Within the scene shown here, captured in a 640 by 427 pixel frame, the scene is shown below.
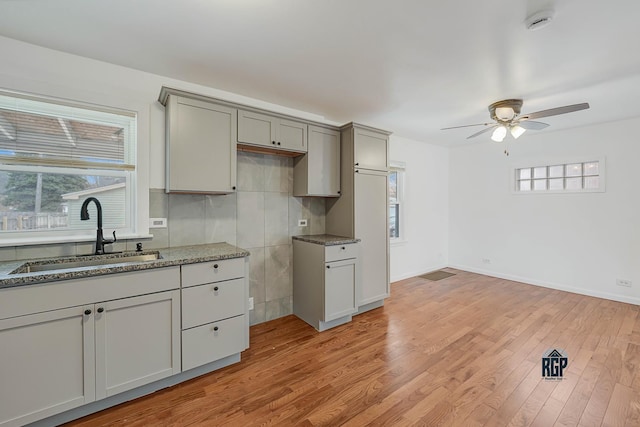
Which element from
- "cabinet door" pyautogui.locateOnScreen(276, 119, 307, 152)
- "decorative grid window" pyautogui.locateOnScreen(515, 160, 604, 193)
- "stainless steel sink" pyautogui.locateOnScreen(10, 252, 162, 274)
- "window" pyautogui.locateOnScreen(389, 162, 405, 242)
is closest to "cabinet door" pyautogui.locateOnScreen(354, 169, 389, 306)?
"cabinet door" pyautogui.locateOnScreen(276, 119, 307, 152)

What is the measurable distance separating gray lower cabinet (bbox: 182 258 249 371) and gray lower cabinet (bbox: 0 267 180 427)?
74 mm

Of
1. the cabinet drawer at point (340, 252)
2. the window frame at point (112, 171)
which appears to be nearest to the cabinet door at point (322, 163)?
the cabinet drawer at point (340, 252)

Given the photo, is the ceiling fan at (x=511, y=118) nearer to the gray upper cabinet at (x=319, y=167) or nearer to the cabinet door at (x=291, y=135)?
the gray upper cabinet at (x=319, y=167)

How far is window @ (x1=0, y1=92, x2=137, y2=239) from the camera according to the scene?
78.1 inches

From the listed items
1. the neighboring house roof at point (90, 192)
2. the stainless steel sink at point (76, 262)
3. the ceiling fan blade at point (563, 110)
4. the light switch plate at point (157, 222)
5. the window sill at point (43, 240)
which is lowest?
the stainless steel sink at point (76, 262)

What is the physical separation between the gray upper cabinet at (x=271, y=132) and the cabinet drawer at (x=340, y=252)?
1111 millimetres

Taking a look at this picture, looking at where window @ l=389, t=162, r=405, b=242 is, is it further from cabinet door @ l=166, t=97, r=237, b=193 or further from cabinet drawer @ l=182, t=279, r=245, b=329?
cabinet drawer @ l=182, t=279, r=245, b=329

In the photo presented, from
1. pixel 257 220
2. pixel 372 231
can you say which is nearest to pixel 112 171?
pixel 257 220

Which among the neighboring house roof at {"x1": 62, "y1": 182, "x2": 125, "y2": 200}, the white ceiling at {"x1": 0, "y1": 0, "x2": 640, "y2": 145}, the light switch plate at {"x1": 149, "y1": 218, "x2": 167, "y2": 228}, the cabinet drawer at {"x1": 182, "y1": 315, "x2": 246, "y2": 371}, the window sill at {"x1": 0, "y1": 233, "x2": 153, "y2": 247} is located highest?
the white ceiling at {"x1": 0, "y1": 0, "x2": 640, "y2": 145}

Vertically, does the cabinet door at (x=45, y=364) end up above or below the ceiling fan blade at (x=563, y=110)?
below

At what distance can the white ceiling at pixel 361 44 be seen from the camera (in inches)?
64.5

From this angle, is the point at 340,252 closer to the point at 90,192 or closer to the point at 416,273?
the point at 90,192

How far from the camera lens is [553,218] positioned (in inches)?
168

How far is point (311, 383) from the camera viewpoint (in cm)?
204
